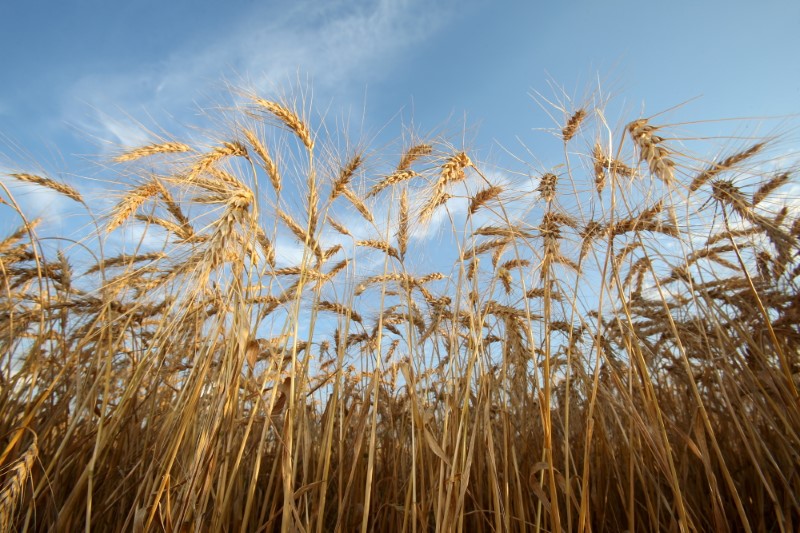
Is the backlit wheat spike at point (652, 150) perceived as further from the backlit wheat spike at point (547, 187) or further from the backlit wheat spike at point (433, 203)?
the backlit wheat spike at point (433, 203)

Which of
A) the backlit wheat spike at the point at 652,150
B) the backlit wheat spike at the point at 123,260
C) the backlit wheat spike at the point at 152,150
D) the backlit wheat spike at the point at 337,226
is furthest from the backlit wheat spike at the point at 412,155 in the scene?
the backlit wheat spike at the point at 123,260

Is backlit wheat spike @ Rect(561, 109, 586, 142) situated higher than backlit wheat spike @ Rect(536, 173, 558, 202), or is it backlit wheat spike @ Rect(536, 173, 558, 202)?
backlit wheat spike @ Rect(561, 109, 586, 142)

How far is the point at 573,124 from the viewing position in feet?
8.74

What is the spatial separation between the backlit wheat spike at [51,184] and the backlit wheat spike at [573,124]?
326 cm

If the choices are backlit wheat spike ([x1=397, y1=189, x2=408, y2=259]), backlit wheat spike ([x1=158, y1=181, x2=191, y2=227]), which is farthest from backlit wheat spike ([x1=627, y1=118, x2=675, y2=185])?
backlit wheat spike ([x1=158, y1=181, x2=191, y2=227])

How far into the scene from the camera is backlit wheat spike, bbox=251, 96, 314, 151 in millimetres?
2707

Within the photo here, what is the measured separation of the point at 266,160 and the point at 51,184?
1760mm

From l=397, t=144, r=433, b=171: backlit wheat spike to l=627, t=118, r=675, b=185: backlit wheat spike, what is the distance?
1196 millimetres

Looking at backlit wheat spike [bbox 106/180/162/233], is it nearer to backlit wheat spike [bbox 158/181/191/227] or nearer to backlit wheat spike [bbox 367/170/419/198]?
backlit wheat spike [bbox 158/181/191/227]

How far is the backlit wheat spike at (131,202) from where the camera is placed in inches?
106

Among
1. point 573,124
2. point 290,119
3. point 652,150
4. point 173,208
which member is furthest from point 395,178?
point 173,208

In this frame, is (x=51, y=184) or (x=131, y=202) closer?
(x=131, y=202)

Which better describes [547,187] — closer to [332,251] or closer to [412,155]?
[412,155]

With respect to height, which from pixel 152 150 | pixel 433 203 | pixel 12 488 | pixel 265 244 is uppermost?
pixel 152 150
